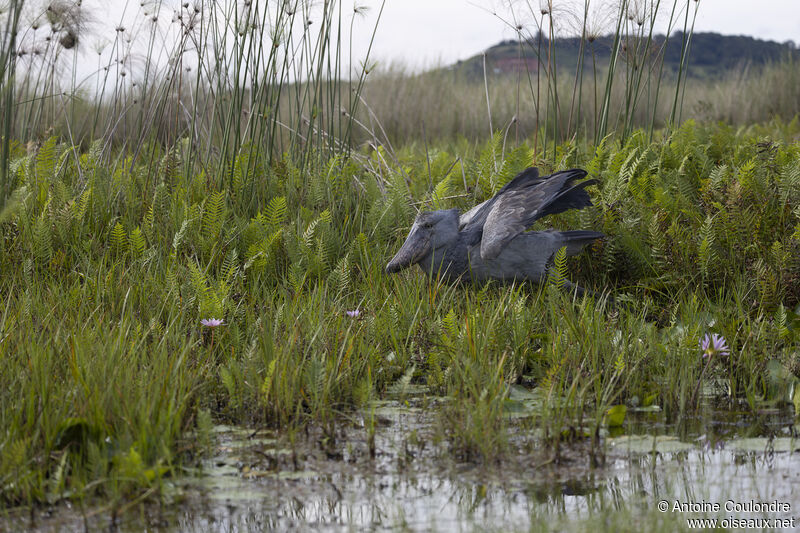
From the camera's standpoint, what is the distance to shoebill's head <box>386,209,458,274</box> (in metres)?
3.68

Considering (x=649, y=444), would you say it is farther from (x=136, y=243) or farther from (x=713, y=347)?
(x=136, y=243)

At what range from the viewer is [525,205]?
136 inches

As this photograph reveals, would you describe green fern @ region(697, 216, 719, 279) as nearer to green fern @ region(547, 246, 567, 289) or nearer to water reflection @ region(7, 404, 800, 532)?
green fern @ region(547, 246, 567, 289)

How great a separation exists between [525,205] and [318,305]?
1048mm

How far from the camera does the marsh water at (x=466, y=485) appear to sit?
1949 millimetres

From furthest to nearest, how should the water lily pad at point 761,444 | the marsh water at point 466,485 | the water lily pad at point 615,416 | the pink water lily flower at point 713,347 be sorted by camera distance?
1. the pink water lily flower at point 713,347
2. the water lily pad at point 615,416
3. the water lily pad at point 761,444
4. the marsh water at point 466,485

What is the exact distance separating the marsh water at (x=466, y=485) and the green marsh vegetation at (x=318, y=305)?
0.22 feet

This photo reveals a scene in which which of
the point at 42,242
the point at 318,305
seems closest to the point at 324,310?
the point at 318,305

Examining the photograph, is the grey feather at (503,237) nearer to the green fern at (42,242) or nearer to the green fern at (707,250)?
the green fern at (707,250)

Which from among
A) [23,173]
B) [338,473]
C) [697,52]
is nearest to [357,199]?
[23,173]

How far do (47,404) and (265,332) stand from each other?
2.77ft

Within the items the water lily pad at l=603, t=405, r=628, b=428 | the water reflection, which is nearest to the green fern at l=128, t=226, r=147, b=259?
the water reflection

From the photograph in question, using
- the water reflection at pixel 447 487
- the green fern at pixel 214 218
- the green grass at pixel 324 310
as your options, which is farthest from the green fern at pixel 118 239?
the water reflection at pixel 447 487

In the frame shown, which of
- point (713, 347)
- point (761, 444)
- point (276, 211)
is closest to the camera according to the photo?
point (761, 444)
